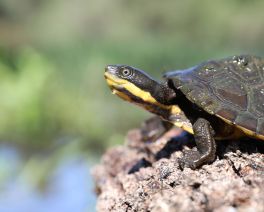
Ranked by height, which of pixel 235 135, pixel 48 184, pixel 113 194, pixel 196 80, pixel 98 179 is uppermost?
pixel 196 80

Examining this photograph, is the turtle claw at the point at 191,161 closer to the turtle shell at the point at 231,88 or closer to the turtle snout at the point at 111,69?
the turtle shell at the point at 231,88

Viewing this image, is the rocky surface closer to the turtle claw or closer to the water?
the turtle claw

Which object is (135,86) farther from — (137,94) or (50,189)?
(50,189)

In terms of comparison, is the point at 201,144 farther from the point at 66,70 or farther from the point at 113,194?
the point at 66,70

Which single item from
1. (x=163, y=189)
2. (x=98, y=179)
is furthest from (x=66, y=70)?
(x=163, y=189)

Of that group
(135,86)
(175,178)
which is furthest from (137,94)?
(175,178)

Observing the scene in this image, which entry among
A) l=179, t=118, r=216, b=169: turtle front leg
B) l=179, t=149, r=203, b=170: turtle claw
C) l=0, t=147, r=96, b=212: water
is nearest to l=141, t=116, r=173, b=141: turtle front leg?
l=179, t=118, r=216, b=169: turtle front leg
